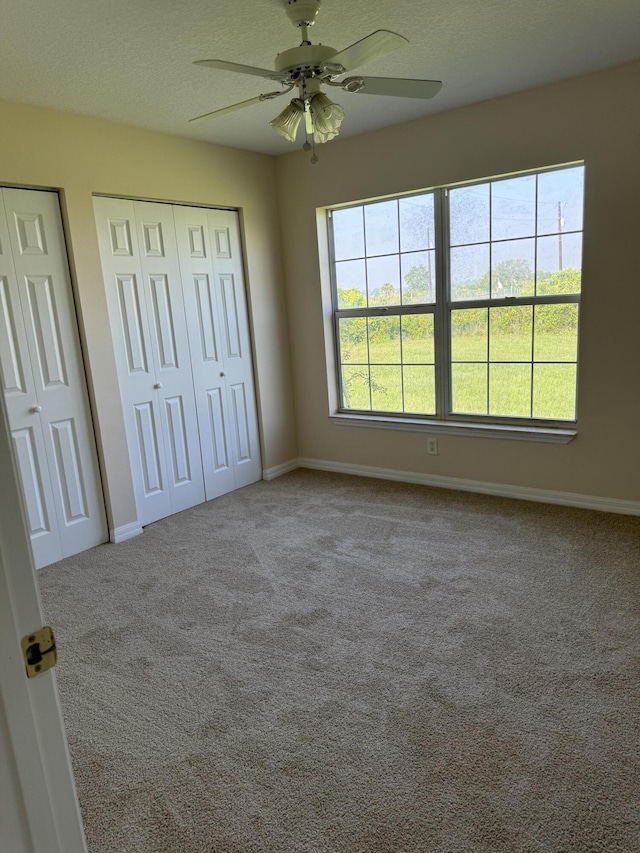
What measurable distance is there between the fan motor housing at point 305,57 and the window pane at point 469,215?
2.02 metres

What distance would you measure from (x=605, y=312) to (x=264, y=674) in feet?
9.04

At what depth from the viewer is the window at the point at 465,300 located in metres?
3.63

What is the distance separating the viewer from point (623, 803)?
5.28ft

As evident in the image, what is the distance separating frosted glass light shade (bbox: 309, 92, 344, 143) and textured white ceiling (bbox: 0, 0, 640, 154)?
409 millimetres

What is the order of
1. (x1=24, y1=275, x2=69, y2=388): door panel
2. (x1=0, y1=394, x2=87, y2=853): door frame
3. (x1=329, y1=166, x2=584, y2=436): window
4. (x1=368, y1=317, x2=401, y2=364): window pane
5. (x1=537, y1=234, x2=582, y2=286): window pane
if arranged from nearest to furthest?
Answer: (x1=0, y1=394, x2=87, y2=853): door frame, (x1=24, y1=275, x2=69, y2=388): door panel, (x1=537, y1=234, x2=582, y2=286): window pane, (x1=329, y1=166, x2=584, y2=436): window, (x1=368, y1=317, x2=401, y2=364): window pane

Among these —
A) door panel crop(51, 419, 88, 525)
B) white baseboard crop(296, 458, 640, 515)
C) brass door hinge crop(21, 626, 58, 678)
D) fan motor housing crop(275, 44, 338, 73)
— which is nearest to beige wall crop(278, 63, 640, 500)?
white baseboard crop(296, 458, 640, 515)

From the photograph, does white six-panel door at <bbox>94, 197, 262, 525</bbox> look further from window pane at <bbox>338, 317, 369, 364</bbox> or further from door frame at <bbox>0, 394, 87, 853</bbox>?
door frame at <bbox>0, 394, 87, 853</bbox>

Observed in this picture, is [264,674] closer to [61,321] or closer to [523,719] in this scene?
[523,719]

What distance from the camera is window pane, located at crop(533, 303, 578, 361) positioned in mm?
3615

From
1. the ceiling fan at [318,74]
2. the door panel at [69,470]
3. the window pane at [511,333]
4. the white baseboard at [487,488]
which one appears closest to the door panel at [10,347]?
the door panel at [69,470]

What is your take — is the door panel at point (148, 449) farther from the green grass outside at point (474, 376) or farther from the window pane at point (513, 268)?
the window pane at point (513, 268)

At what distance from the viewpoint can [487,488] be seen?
4.08 m

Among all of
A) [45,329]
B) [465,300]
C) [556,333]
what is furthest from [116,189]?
[556,333]

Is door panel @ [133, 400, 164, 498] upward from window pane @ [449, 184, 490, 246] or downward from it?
downward
